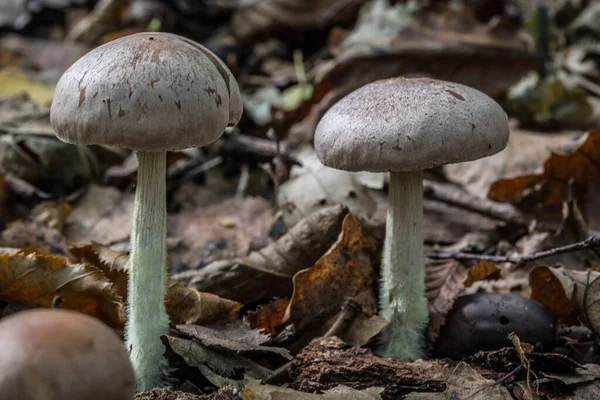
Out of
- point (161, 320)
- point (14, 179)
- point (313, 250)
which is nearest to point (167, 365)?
point (161, 320)

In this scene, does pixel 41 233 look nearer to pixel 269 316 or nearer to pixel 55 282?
pixel 55 282

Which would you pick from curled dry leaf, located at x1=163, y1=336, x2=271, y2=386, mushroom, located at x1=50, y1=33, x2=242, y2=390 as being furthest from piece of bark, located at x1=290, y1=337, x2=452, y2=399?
mushroom, located at x1=50, y1=33, x2=242, y2=390

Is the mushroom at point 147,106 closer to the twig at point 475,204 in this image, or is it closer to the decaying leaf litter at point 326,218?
the decaying leaf litter at point 326,218

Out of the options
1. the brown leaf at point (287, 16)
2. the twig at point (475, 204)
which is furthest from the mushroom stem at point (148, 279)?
the brown leaf at point (287, 16)

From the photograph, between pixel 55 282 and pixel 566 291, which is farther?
pixel 566 291

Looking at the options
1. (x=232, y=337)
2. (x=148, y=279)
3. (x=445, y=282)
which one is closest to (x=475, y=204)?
(x=445, y=282)

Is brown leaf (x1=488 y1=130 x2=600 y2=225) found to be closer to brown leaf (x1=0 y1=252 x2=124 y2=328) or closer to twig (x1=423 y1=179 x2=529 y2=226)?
twig (x1=423 y1=179 x2=529 y2=226)

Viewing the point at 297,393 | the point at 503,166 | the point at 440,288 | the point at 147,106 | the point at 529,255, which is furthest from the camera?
the point at 503,166
